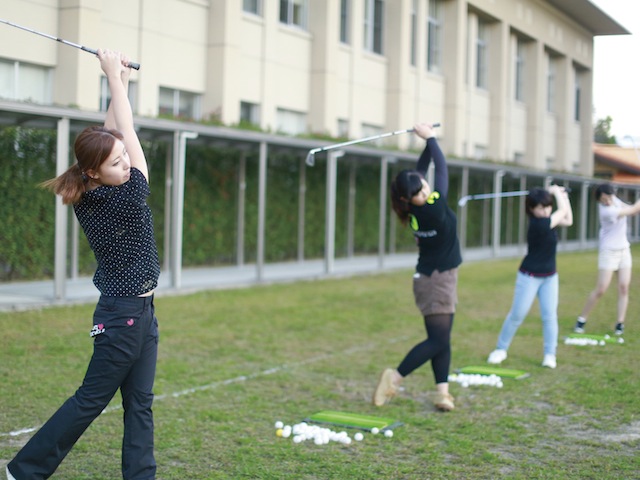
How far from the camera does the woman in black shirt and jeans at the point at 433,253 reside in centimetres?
619

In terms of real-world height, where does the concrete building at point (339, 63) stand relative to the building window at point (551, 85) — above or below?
below

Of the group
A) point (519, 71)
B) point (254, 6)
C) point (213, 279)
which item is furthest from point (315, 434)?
point (519, 71)

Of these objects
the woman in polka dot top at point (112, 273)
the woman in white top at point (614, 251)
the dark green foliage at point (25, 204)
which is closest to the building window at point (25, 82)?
the dark green foliage at point (25, 204)

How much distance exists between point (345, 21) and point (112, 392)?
21133 mm

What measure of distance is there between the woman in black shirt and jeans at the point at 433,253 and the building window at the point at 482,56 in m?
26.9

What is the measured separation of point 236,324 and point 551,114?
101ft

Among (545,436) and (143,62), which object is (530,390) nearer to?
(545,436)

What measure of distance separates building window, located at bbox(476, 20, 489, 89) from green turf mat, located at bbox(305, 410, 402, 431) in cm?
2761

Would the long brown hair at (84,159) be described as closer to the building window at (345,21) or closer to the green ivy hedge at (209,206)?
the green ivy hedge at (209,206)

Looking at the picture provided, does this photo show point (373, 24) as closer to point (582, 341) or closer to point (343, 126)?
point (343, 126)

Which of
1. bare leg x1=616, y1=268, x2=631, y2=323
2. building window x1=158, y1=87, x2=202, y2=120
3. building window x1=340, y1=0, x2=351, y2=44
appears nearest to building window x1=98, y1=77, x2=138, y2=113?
building window x1=158, y1=87, x2=202, y2=120

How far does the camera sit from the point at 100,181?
3.91 meters

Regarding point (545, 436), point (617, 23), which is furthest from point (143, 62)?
point (617, 23)

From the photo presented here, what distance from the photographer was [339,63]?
23422 millimetres
